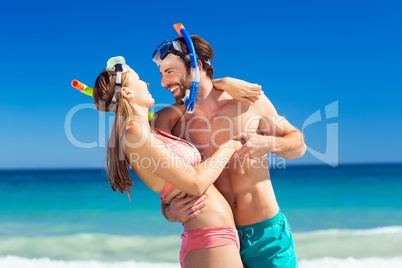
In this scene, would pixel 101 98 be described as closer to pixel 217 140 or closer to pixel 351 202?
pixel 217 140

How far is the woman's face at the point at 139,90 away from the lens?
2.70 meters

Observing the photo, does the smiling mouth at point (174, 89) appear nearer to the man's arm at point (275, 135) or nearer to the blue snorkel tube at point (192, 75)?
the blue snorkel tube at point (192, 75)

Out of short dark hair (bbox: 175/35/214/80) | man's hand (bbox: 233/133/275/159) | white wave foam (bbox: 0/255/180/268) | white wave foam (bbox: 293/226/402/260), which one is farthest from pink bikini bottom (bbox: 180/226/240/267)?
white wave foam (bbox: 293/226/402/260)

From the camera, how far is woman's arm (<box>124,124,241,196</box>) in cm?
233

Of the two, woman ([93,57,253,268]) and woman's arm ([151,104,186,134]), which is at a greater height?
woman's arm ([151,104,186,134])

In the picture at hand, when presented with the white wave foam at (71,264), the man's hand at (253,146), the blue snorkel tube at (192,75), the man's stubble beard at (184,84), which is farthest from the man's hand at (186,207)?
the white wave foam at (71,264)

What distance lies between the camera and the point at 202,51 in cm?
288

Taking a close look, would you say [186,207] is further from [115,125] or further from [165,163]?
[115,125]

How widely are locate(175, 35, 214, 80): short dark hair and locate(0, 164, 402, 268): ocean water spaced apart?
2.94 m

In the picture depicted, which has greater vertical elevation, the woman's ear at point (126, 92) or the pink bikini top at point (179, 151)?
the woman's ear at point (126, 92)

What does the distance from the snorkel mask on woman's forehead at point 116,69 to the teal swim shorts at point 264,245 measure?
114cm

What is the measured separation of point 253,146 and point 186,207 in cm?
55

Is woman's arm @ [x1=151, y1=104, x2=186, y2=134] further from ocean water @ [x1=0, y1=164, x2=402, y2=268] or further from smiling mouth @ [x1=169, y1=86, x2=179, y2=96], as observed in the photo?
ocean water @ [x1=0, y1=164, x2=402, y2=268]

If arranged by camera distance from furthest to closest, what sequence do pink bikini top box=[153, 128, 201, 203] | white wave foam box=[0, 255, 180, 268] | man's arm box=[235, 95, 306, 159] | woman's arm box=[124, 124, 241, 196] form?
white wave foam box=[0, 255, 180, 268] < man's arm box=[235, 95, 306, 159] < pink bikini top box=[153, 128, 201, 203] < woman's arm box=[124, 124, 241, 196]
